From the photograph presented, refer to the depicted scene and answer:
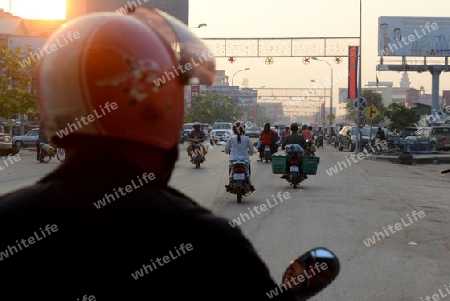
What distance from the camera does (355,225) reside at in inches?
441

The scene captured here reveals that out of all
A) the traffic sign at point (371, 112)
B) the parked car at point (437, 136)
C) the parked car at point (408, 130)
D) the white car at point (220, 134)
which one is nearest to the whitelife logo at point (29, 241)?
the traffic sign at point (371, 112)

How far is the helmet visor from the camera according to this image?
175cm

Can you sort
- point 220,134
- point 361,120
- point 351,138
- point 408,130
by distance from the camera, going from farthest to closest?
point 408,130, point 220,134, point 351,138, point 361,120

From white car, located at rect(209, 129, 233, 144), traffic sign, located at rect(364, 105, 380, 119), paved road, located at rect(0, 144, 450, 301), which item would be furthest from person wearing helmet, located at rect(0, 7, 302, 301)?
white car, located at rect(209, 129, 233, 144)

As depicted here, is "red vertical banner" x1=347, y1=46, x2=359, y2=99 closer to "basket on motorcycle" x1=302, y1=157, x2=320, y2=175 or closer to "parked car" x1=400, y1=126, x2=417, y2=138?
"parked car" x1=400, y1=126, x2=417, y2=138

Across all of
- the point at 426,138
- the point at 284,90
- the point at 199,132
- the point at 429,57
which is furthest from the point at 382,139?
the point at 284,90

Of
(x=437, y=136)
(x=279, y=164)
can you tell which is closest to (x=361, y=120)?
(x=437, y=136)

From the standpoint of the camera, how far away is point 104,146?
1593 millimetres

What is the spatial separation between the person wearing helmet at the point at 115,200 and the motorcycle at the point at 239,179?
12487 mm

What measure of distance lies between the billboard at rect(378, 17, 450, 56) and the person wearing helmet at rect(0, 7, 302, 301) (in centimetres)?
6576

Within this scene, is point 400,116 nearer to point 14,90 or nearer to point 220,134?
point 220,134

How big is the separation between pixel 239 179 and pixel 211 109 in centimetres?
9569

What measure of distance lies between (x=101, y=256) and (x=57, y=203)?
0.14 meters

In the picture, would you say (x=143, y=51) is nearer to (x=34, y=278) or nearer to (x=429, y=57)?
(x=34, y=278)
